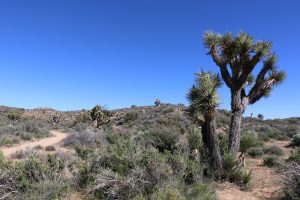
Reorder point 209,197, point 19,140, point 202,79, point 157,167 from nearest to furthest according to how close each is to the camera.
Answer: point 209,197, point 157,167, point 202,79, point 19,140

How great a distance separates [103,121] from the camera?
A: 123ft

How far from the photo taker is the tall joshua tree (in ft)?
41.1

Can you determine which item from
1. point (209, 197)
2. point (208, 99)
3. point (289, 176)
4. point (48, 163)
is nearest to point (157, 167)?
point (209, 197)

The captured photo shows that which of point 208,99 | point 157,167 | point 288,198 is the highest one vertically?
point 208,99

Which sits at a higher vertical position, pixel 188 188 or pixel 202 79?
pixel 202 79

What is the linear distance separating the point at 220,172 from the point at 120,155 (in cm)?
373

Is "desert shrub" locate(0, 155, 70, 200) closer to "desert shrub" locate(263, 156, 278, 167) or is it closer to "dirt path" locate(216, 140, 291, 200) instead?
"dirt path" locate(216, 140, 291, 200)

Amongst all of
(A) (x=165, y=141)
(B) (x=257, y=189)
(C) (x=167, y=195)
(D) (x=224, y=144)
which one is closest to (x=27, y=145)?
(A) (x=165, y=141)

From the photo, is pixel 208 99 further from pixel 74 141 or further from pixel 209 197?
pixel 74 141

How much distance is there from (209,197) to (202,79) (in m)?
5.18

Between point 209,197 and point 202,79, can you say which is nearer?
point 209,197

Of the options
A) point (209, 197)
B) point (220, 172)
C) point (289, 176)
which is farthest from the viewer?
point (220, 172)

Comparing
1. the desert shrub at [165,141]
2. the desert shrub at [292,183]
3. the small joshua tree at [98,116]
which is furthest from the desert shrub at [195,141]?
the small joshua tree at [98,116]

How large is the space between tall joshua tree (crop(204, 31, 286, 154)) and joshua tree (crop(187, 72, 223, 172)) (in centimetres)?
128
